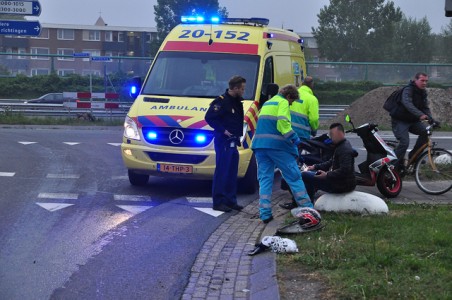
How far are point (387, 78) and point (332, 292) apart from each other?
1087 inches

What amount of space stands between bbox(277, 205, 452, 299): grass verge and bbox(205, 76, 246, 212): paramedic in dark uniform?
1637mm

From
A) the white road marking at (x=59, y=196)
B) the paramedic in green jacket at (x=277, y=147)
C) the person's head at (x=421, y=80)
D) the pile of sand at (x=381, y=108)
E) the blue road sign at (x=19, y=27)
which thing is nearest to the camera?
the paramedic in green jacket at (x=277, y=147)

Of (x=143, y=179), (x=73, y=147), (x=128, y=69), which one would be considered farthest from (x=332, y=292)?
(x=128, y=69)

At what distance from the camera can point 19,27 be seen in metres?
21.9

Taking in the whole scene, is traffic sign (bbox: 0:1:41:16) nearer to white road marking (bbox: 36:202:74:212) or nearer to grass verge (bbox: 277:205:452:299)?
white road marking (bbox: 36:202:74:212)

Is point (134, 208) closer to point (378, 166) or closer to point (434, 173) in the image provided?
point (378, 166)

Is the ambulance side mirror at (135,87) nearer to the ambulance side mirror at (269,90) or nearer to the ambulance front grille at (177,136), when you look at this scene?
the ambulance front grille at (177,136)

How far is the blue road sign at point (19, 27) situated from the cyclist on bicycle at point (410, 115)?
14.3m

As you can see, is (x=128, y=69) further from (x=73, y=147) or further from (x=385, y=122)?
(x=73, y=147)

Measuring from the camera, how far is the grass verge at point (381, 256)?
5539mm

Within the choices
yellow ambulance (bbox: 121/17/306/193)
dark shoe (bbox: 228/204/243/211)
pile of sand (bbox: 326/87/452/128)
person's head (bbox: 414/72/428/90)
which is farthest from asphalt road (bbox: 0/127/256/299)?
pile of sand (bbox: 326/87/452/128)

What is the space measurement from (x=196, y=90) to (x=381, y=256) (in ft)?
19.2

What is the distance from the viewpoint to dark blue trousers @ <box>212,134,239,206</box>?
9.77 m

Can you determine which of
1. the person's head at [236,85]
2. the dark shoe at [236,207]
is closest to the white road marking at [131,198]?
the dark shoe at [236,207]
